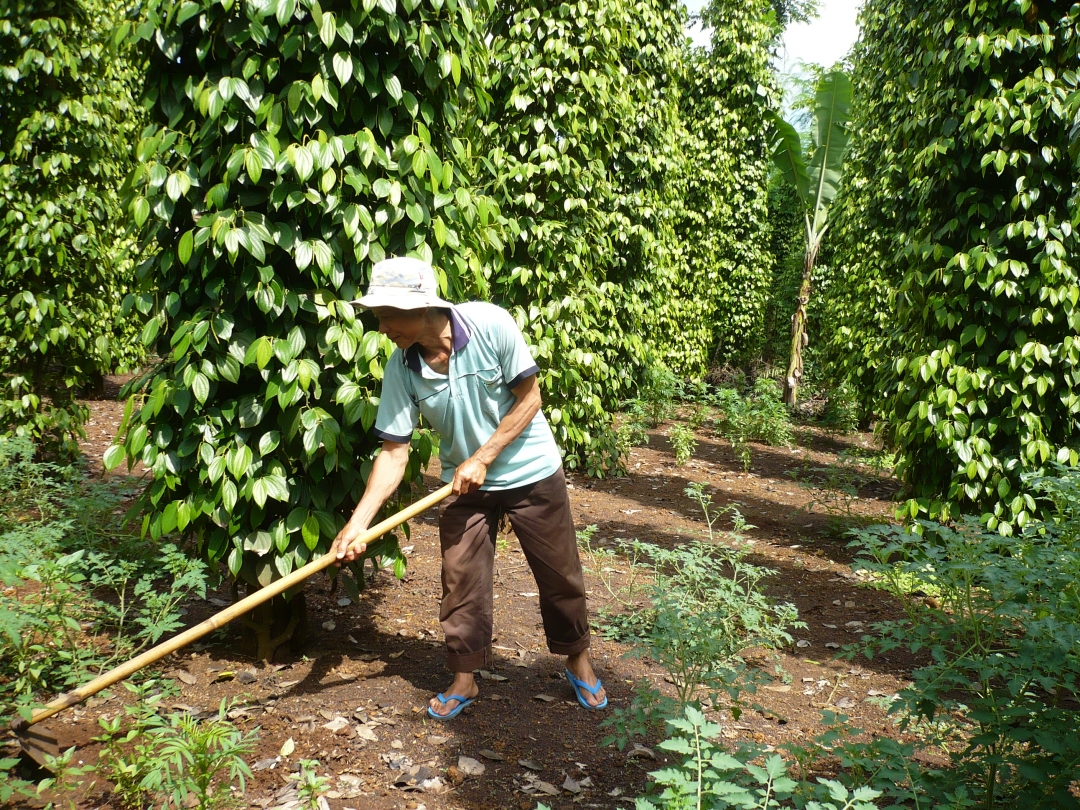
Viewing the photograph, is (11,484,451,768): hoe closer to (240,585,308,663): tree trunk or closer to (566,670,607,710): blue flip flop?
(240,585,308,663): tree trunk

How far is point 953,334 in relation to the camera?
Result: 16.7 feet

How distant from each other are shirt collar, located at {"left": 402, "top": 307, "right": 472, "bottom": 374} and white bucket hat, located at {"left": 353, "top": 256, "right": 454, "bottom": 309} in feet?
0.52

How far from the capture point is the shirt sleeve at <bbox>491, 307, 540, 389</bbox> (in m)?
3.06

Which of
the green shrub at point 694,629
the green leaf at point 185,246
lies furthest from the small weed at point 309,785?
the green leaf at point 185,246

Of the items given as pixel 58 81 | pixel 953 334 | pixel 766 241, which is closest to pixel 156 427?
pixel 58 81

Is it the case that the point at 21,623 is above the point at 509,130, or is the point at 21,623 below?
below

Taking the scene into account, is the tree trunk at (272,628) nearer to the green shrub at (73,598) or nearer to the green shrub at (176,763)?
the green shrub at (73,598)

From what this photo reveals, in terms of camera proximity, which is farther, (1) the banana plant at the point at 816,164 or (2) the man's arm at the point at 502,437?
(1) the banana plant at the point at 816,164

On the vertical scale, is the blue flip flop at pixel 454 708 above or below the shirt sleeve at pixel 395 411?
below

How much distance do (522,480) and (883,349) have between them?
6.91 m

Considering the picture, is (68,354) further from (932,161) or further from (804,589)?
(932,161)

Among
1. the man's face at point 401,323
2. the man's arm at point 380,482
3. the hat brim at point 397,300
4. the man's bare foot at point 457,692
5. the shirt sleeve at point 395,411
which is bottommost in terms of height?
the man's bare foot at point 457,692

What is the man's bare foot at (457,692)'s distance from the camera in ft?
10.7

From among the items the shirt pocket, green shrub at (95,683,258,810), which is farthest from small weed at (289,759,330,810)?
the shirt pocket
